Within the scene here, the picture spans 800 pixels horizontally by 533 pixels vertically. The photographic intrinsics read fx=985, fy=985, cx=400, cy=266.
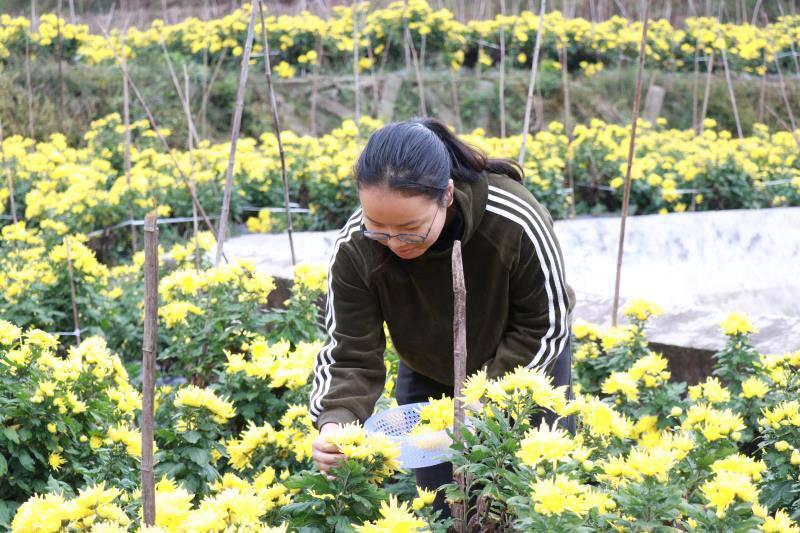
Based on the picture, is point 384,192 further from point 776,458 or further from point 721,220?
point 721,220

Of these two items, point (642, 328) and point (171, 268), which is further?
point (171, 268)

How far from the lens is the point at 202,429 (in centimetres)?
Answer: 244

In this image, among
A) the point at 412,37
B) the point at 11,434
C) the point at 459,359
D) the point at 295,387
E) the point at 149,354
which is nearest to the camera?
the point at 149,354

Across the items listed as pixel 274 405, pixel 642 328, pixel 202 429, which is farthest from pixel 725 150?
pixel 202 429

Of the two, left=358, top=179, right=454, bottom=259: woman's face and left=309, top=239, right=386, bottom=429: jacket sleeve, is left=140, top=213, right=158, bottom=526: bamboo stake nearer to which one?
left=358, top=179, right=454, bottom=259: woman's face

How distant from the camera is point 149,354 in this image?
1.53 meters

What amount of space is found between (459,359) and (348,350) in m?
0.59

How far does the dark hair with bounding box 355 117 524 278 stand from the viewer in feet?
5.99

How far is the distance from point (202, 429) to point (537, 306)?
0.90 metres

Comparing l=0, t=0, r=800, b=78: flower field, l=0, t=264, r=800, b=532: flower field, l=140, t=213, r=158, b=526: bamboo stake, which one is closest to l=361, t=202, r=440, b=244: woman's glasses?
l=0, t=264, r=800, b=532: flower field

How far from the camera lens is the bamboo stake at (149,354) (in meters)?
1.44

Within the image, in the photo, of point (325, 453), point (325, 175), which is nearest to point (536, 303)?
point (325, 453)

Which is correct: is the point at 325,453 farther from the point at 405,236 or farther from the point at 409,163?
the point at 409,163

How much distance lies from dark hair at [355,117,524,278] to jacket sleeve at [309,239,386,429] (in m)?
0.12
